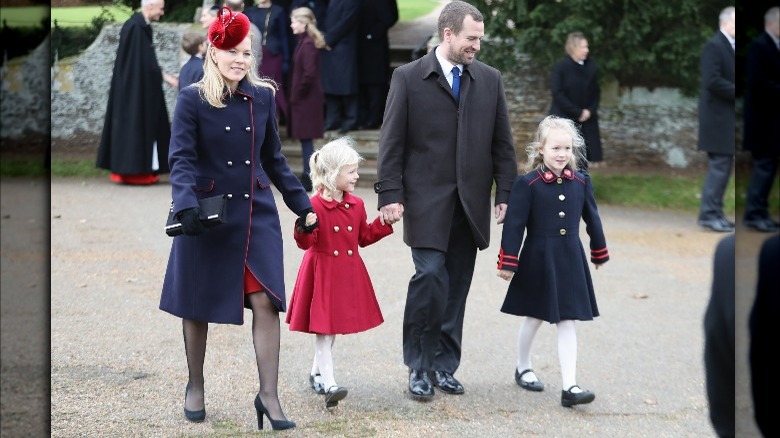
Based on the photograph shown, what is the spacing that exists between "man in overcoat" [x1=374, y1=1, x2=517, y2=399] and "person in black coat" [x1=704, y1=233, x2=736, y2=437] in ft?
12.8

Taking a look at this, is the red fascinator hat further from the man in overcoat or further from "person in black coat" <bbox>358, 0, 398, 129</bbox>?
"person in black coat" <bbox>358, 0, 398, 129</bbox>

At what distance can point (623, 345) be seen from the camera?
23.8 ft

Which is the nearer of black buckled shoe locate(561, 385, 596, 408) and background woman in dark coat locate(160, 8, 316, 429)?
background woman in dark coat locate(160, 8, 316, 429)

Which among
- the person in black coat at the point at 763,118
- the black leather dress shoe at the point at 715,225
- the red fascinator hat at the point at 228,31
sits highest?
the red fascinator hat at the point at 228,31

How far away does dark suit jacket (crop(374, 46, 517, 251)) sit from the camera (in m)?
6.00

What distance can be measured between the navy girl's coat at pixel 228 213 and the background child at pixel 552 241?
127 centimetres

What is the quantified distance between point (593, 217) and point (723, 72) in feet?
17.7

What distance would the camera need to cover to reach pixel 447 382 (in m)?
6.13

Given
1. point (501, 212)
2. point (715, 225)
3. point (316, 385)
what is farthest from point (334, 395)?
point (715, 225)

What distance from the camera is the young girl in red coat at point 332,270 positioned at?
19.0ft

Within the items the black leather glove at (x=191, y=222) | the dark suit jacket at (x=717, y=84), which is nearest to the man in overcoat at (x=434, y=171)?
the black leather glove at (x=191, y=222)

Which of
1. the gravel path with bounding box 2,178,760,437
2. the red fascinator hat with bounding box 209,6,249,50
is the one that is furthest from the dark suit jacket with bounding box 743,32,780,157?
the red fascinator hat with bounding box 209,6,249,50

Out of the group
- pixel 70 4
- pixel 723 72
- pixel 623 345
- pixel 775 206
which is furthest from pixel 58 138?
pixel 775 206

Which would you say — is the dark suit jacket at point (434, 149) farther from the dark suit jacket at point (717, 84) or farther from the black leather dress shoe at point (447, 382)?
the dark suit jacket at point (717, 84)
